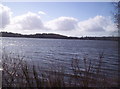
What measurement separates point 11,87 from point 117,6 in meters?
7.80

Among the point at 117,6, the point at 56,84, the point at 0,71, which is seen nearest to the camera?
the point at 56,84

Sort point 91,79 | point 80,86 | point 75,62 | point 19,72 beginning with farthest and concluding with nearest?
point 19,72
point 91,79
point 75,62
point 80,86

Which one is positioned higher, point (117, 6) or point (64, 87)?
point (117, 6)

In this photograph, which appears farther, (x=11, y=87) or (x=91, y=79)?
(x=91, y=79)

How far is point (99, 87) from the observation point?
6.03 meters

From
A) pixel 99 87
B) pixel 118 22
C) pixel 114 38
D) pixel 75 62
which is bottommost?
pixel 99 87

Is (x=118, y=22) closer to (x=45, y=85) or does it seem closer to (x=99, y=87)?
(x=99, y=87)

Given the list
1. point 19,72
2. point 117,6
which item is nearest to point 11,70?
point 19,72

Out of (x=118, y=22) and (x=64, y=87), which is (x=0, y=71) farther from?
(x=118, y=22)

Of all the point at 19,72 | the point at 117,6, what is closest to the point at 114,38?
the point at 117,6

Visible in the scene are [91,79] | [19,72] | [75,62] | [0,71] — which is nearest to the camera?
[75,62]

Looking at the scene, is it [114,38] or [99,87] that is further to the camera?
[114,38]

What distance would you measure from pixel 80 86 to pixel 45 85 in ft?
3.36

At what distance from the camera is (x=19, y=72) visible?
7492mm
